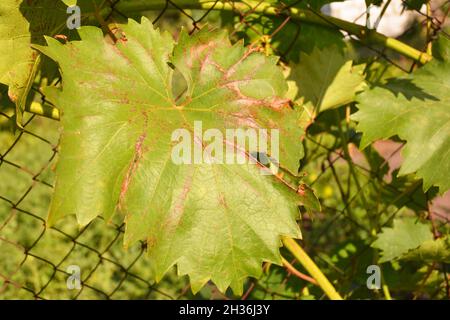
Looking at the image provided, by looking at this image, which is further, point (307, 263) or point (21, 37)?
point (307, 263)

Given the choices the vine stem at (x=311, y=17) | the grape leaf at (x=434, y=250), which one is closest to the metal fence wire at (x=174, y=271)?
the vine stem at (x=311, y=17)

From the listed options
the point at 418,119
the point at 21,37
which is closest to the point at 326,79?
the point at 418,119

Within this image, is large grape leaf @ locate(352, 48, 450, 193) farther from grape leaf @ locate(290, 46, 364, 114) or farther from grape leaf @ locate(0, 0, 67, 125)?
grape leaf @ locate(0, 0, 67, 125)

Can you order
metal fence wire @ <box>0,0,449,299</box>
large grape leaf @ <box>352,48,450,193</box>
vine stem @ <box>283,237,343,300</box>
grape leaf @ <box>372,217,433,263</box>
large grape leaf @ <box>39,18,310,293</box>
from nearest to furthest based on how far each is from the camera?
1. large grape leaf @ <box>39,18,310,293</box>
2. large grape leaf @ <box>352,48,450,193</box>
3. vine stem @ <box>283,237,343,300</box>
4. metal fence wire @ <box>0,0,449,299</box>
5. grape leaf @ <box>372,217,433,263</box>

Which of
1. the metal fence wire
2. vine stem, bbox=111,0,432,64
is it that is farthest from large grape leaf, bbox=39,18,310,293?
vine stem, bbox=111,0,432,64

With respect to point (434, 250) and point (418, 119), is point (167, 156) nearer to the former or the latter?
point (418, 119)

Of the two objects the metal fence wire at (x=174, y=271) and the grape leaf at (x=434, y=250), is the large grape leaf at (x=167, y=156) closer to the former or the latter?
the metal fence wire at (x=174, y=271)
